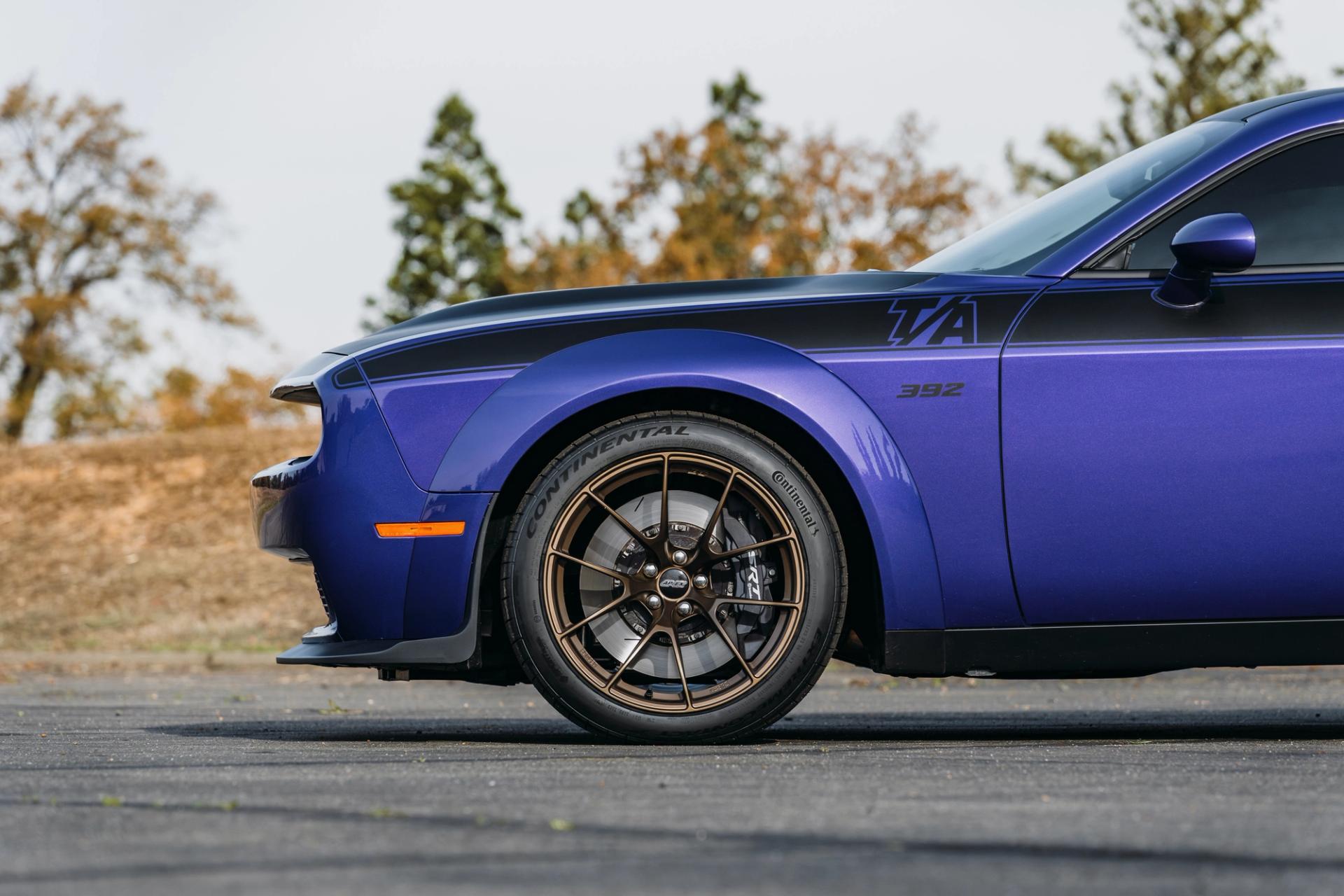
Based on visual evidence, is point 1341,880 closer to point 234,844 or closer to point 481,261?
point 234,844

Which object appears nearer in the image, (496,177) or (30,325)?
(30,325)

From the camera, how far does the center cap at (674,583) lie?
4.11m

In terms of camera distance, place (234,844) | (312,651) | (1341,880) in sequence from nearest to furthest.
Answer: (1341,880) < (234,844) < (312,651)

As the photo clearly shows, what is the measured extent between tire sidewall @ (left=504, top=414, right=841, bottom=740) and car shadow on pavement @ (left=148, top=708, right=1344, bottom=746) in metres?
0.31

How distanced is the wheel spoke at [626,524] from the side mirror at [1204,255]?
1.49 metres

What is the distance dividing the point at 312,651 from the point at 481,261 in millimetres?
51763

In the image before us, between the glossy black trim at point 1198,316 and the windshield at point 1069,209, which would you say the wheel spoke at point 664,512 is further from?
the windshield at point 1069,209

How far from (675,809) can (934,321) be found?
5.75ft

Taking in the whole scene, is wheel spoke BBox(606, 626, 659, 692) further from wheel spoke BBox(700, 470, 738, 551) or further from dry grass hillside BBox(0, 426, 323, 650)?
dry grass hillside BBox(0, 426, 323, 650)

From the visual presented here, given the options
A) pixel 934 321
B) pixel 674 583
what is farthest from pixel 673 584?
Answer: pixel 934 321

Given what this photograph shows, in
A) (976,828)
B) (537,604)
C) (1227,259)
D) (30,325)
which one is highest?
(30,325)

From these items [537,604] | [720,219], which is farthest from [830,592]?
[720,219]

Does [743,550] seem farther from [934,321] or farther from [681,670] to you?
[934,321]

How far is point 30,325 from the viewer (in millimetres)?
36500
